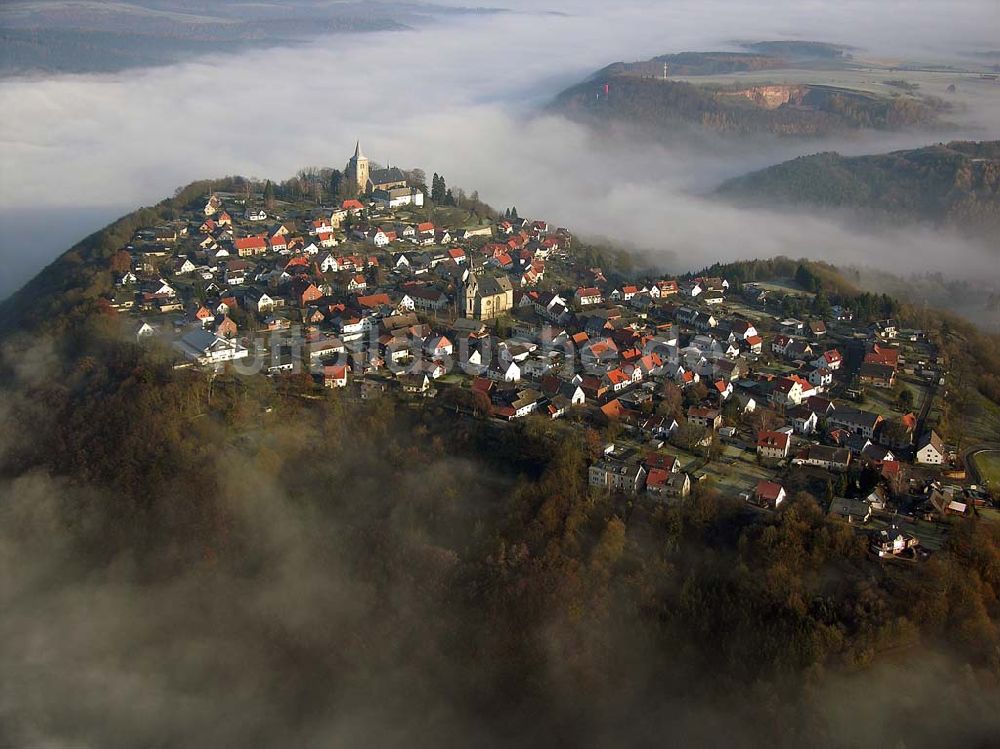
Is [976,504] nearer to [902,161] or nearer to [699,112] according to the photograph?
[902,161]

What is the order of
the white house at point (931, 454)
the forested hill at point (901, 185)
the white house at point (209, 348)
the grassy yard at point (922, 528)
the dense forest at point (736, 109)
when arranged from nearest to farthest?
the grassy yard at point (922, 528)
the white house at point (931, 454)
the white house at point (209, 348)
the forested hill at point (901, 185)
the dense forest at point (736, 109)

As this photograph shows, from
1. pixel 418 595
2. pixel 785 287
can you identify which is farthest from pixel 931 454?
pixel 785 287

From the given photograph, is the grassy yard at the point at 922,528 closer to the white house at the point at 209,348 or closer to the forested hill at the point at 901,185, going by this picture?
the white house at the point at 209,348

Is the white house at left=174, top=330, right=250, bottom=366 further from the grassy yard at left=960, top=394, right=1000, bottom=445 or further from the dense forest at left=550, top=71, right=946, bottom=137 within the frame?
the dense forest at left=550, top=71, right=946, bottom=137

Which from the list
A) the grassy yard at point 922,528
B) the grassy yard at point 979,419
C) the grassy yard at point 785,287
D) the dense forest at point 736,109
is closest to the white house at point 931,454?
the grassy yard at point 979,419

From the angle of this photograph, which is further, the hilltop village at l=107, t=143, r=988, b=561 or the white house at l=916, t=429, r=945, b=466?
the white house at l=916, t=429, r=945, b=466

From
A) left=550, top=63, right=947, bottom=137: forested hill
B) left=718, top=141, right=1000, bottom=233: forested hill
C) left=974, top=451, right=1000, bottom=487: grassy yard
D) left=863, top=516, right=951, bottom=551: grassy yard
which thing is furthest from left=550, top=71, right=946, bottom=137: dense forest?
left=863, top=516, right=951, bottom=551: grassy yard
